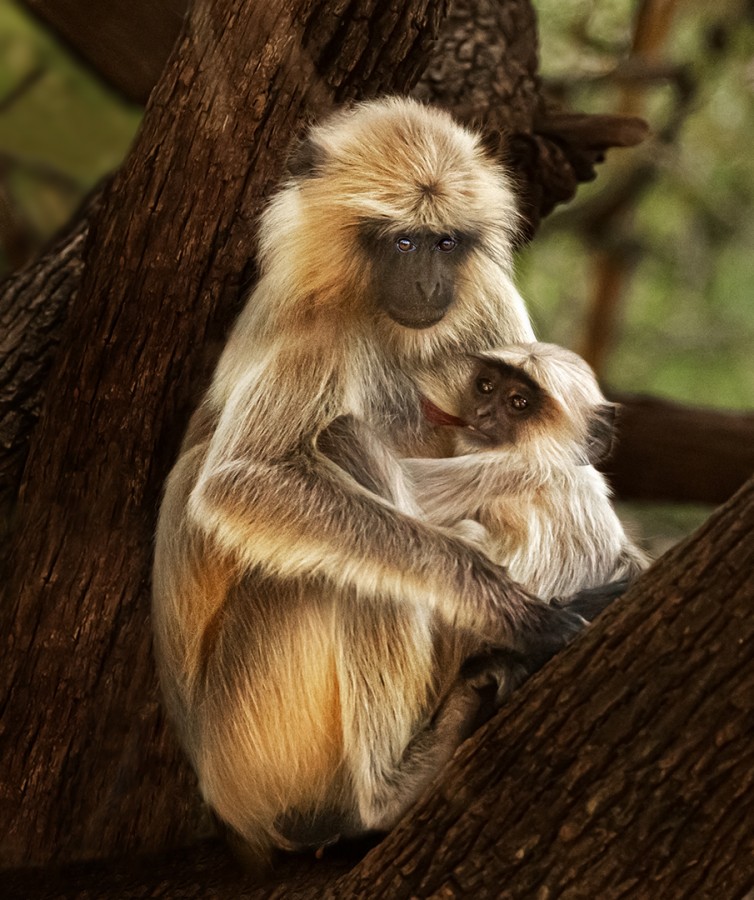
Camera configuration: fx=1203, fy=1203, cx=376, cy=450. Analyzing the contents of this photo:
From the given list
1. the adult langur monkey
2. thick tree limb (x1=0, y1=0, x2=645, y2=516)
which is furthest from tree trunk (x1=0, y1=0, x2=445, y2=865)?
thick tree limb (x1=0, y1=0, x2=645, y2=516)

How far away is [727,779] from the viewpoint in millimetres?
1905

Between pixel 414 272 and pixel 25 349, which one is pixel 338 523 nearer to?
pixel 414 272

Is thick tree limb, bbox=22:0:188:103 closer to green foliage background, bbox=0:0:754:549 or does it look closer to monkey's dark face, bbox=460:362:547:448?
monkey's dark face, bbox=460:362:547:448

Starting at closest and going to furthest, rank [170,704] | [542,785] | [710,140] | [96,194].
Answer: [542,785] < [170,704] < [96,194] < [710,140]

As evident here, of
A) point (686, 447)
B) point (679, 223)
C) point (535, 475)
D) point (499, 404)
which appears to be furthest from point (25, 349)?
point (679, 223)

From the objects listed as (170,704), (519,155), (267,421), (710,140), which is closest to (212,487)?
(267,421)

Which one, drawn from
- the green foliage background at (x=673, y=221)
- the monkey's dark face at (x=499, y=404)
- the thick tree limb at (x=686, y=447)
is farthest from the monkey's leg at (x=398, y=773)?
the thick tree limb at (x=686, y=447)

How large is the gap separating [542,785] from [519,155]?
2.25 metres

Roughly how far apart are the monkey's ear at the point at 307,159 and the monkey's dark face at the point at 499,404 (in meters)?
0.60

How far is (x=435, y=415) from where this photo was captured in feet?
9.45

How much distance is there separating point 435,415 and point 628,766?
1.13 meters

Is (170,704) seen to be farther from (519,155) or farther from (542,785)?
(519,155)

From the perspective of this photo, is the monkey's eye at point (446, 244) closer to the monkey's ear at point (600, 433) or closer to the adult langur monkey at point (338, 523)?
the adult langur monkey at point (338, 523)

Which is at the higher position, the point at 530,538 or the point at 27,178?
the point at 530,538
